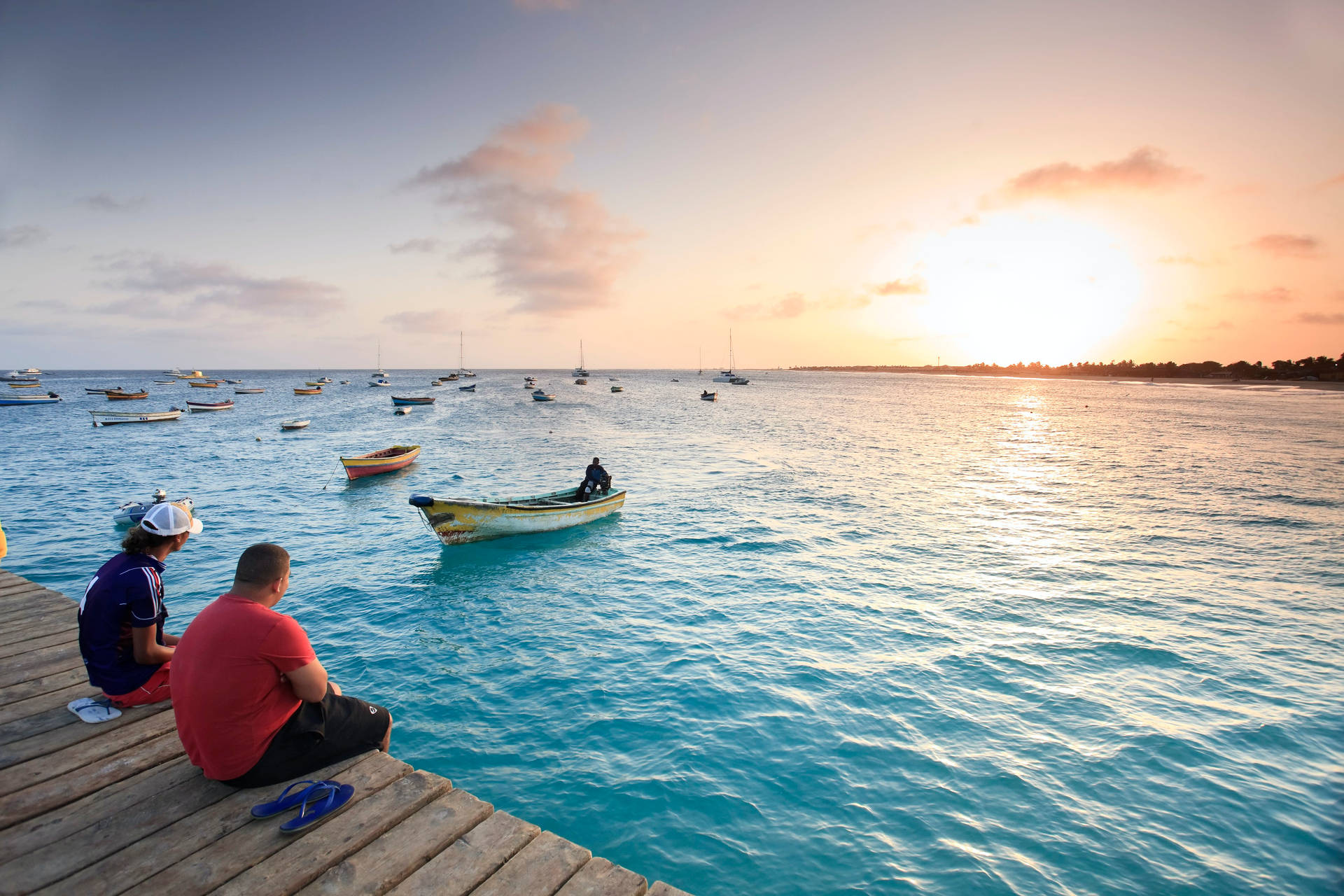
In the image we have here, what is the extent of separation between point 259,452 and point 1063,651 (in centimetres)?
5129

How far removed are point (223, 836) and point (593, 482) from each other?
66.2 feet

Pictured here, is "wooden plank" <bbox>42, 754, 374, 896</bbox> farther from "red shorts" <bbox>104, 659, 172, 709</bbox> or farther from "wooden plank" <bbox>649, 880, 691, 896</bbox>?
"wooden plank" <bbox>649, 880, 691, 896</bbox>

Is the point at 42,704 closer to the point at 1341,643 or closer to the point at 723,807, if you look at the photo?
the point at 723,807

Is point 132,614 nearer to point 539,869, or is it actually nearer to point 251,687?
point 251,687

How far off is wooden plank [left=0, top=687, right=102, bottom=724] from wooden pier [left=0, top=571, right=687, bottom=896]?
21 cm

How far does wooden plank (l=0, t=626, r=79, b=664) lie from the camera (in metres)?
7.34

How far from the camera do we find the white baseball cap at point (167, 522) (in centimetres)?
580

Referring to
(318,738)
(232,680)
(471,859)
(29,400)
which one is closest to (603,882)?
(471,859)

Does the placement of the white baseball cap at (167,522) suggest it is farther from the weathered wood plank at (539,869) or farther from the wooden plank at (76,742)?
the weathered wood plank at (539,869)

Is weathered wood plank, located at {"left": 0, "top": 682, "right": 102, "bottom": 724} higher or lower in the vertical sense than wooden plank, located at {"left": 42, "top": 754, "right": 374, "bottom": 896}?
higher

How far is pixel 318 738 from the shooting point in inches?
202

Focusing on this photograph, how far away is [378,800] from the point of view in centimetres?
491

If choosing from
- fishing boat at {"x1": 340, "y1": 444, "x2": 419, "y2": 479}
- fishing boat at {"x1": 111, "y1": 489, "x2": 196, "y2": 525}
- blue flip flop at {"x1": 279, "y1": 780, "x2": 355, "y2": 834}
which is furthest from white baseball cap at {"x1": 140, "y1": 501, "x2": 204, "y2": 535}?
fishing boat at {"x1": 340, "y1": 444, "x2": 419, "y2": 479}

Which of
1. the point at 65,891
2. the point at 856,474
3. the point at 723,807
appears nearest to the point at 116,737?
the point at 65,891
